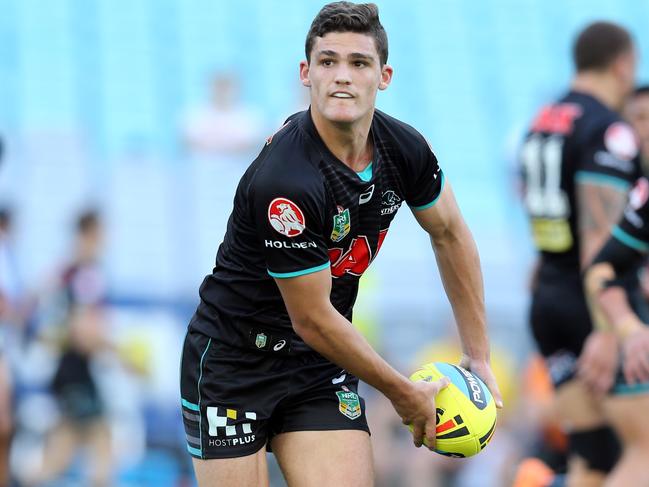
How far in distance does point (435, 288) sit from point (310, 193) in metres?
8.54

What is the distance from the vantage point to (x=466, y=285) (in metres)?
4.92

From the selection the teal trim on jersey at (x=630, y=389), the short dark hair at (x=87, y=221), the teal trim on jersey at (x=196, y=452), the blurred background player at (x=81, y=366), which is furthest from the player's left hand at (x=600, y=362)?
the short dark hair at (x=87, y=221)

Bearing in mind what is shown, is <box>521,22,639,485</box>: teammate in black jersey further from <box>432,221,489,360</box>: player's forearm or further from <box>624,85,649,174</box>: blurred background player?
<box>432,221,489,360</box>: player's forearm

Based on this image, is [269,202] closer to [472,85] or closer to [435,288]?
[435,288]

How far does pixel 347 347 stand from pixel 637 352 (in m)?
2.07

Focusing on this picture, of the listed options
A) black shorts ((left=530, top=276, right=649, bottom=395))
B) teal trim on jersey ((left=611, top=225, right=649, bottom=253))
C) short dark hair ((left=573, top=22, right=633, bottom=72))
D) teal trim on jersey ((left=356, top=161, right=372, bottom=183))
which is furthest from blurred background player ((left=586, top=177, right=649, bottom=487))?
teal trim on jersey ((left=356, top=161, right=372, bottom=183))

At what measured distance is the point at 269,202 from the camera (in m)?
4.20

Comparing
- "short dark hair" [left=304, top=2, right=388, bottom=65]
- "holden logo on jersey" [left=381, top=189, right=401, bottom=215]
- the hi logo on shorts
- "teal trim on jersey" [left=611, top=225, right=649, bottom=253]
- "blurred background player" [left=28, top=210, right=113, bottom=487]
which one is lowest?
"blurred background player" [left=28, top=210, right=113, bottom=487]

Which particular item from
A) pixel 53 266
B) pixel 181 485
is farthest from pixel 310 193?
pixel 53 266

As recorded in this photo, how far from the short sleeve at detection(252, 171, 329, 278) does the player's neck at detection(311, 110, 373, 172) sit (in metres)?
0.21

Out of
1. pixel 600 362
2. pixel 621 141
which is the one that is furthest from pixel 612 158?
pixel 600 362

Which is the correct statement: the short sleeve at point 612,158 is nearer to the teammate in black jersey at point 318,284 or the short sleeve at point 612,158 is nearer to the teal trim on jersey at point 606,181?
the teal trim on jersey at point 606,181

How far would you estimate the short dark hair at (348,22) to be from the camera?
4.26 metres

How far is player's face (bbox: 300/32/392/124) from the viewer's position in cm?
423
